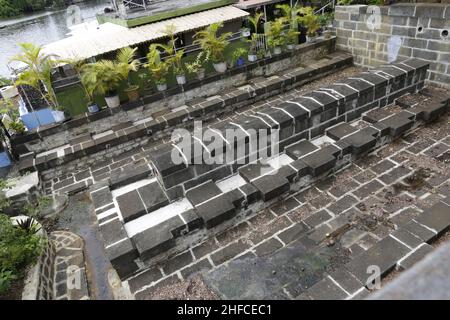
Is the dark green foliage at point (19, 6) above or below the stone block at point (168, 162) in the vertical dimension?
above

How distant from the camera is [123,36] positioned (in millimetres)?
11422

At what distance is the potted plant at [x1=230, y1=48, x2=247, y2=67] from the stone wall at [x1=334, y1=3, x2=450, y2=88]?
327 centimetres

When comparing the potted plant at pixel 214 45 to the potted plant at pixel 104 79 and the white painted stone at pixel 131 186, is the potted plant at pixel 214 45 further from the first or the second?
the white painted stone at pixel 131 186

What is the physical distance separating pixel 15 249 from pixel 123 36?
917 cm

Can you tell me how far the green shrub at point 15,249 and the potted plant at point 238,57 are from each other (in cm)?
837

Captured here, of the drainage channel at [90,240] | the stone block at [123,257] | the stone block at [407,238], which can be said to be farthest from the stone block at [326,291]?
the drainage channel at [90,240]

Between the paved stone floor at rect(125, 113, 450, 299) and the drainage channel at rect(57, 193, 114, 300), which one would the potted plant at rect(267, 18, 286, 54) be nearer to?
the paved stone floor at rect(125, 113, 450, 299)

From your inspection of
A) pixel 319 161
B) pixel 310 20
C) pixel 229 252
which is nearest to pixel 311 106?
pixel 319 161

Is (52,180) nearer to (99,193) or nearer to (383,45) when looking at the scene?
(99,193)

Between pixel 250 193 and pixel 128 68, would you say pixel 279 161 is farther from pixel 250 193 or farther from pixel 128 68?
pixel 128 68

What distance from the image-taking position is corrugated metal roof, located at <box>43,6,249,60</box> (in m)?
10.3

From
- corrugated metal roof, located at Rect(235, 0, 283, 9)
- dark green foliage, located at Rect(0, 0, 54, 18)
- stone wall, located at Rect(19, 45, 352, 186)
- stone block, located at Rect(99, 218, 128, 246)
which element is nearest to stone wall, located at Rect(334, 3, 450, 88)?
stone wall, located at Rect(19, 45, 352, 186)

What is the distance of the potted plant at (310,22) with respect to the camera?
36.5 feet
